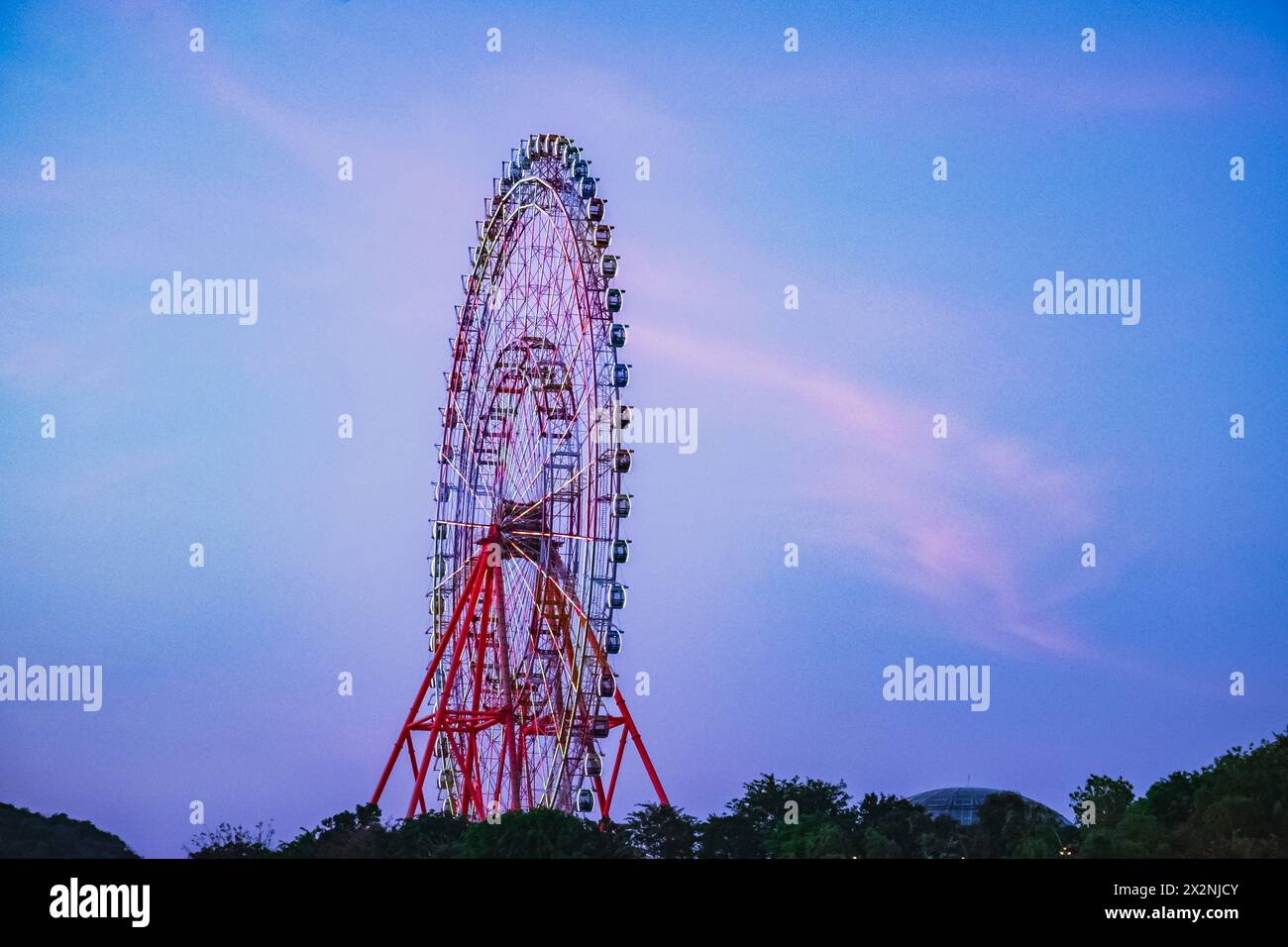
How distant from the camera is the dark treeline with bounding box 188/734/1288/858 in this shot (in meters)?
47.3

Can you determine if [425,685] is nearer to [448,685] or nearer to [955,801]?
[448,685]

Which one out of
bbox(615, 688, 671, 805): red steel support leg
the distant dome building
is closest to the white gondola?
bbox(615, 688, 671, 805): red steel support leg

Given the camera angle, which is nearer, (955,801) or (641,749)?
(641,749)

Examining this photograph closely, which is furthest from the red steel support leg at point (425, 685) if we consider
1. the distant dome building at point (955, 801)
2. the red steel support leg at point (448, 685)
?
the distant dome building at point (955, 801)

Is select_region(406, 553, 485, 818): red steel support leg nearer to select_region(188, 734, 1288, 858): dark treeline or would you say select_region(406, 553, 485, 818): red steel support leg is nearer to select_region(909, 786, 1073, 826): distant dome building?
select_region(188, 734, 1288, 858): dark treeline

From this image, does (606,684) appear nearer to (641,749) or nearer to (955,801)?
(641,749)

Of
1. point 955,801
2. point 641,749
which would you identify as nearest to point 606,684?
point 641,749

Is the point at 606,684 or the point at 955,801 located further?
the point at 955,801

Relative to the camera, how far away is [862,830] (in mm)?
54188
